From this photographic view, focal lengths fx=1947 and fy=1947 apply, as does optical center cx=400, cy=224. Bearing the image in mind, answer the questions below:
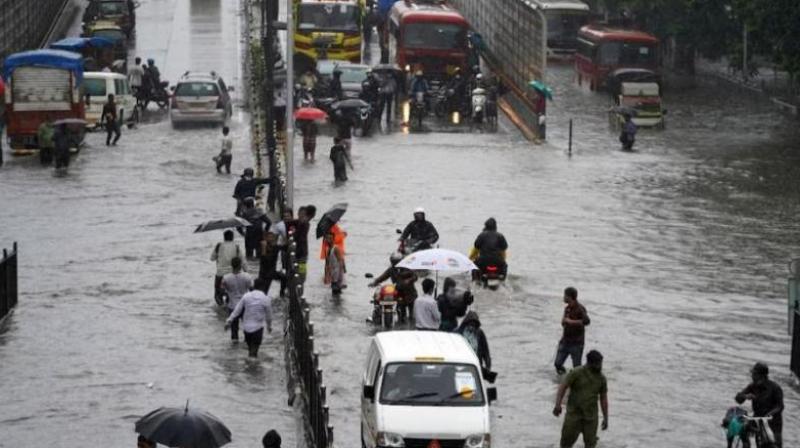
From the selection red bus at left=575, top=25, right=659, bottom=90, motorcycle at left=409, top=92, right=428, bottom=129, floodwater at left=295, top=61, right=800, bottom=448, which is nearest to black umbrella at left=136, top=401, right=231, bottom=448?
floodwater at left=295, top=61, right=800, bottom=448

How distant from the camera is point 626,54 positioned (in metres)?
67.9

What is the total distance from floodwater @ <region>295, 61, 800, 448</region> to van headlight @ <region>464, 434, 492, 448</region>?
2.31 m

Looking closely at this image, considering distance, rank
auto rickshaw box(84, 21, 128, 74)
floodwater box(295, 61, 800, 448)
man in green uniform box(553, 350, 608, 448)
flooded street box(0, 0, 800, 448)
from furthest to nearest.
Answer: auto rickshaw box(84, 21, 128, 74)
floodwater box(295, 61, 800, 448)
flooded street box(0, 0, 800, 448)
man in green uniform box(553, 350, 608, 448)

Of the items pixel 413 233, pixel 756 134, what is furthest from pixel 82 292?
pixel 756 134

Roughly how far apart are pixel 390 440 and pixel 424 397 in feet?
2.53

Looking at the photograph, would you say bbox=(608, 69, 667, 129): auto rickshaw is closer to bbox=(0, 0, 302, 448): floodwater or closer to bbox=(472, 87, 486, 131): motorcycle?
bbox=(472, 87, 486, 131): motorcycle

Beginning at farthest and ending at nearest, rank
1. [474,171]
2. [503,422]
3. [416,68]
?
[416,68] → [474,171] → [503,422]

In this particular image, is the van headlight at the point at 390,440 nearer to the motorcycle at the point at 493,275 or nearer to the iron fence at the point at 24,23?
the motorcycle at the point at 493,275

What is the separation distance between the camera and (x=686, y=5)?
227 feet

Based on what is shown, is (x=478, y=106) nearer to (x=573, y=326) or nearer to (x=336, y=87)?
(x=336, y=87)

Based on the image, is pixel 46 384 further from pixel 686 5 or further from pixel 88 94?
pixel 686 5

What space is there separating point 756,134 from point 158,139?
17.4 m

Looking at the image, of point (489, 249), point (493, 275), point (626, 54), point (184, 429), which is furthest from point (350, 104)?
point (184, 429)

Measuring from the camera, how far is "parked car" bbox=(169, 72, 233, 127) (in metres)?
51.2
